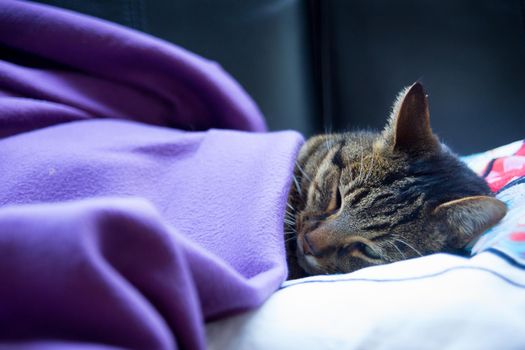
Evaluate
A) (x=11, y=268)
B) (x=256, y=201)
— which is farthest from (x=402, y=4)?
(x=11, y=268)

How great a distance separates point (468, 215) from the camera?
0.88 meters

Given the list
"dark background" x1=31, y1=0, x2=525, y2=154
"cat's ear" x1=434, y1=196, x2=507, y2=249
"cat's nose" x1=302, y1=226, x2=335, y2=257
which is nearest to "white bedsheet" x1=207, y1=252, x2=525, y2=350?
"cat's ear" x1=434, y1=196, x2=507, y2=249

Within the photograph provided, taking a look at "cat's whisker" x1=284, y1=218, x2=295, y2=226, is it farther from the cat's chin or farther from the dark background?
the dark background

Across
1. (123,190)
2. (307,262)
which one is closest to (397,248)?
(307,262)

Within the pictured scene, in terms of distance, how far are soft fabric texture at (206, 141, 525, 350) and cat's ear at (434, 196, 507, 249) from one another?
139 millimetres

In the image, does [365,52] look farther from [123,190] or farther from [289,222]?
[123,190]

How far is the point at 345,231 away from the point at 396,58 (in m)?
0.80

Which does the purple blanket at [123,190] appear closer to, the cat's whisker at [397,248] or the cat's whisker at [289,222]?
the cat's whisker at [289,222]

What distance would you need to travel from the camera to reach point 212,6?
146cm

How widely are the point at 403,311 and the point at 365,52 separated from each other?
1.14 metres

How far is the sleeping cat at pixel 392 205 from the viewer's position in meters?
0.92

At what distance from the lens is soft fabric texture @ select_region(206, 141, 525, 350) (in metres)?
0.58

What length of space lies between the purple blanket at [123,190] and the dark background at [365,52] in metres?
0.22

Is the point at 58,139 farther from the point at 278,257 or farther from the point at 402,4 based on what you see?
the point at 402,4
